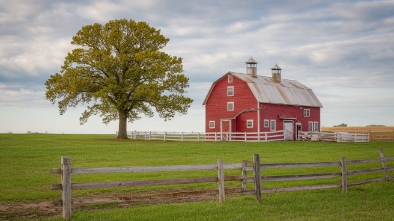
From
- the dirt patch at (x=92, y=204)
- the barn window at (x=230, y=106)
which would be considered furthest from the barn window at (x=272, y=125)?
the dirt patch at (x=92, y=204)

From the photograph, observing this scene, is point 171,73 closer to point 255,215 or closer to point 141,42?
point 141,42

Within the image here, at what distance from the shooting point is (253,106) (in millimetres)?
57000

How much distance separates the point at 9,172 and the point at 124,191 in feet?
31.9

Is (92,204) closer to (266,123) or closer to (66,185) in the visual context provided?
(66,185)

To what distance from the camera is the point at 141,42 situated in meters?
60.3

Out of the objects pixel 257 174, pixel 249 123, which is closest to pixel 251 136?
pixel 249 123

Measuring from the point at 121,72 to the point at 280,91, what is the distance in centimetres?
2021

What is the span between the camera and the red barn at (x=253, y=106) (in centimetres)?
5716

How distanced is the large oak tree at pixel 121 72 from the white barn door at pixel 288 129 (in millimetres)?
12287

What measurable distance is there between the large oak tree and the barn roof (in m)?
5.96

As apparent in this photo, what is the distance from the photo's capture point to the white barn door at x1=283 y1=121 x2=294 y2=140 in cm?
6038

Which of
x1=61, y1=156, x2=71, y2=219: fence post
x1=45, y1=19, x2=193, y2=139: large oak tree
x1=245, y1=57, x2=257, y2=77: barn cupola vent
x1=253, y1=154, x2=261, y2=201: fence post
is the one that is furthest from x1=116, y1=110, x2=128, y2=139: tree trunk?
x1=61, y1=156, x2=71, y2=219: fence post

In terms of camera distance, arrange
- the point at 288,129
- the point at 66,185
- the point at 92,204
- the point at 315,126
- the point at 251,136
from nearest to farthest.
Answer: the point at 66,185 → the point at 92,204 → the point at 251,136 → the point at 288,129 → the point at 315,126

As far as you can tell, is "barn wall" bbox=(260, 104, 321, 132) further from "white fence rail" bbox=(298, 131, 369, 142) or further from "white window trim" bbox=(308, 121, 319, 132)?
"white fence rail" bbox=(298, 131, 369, 142)
